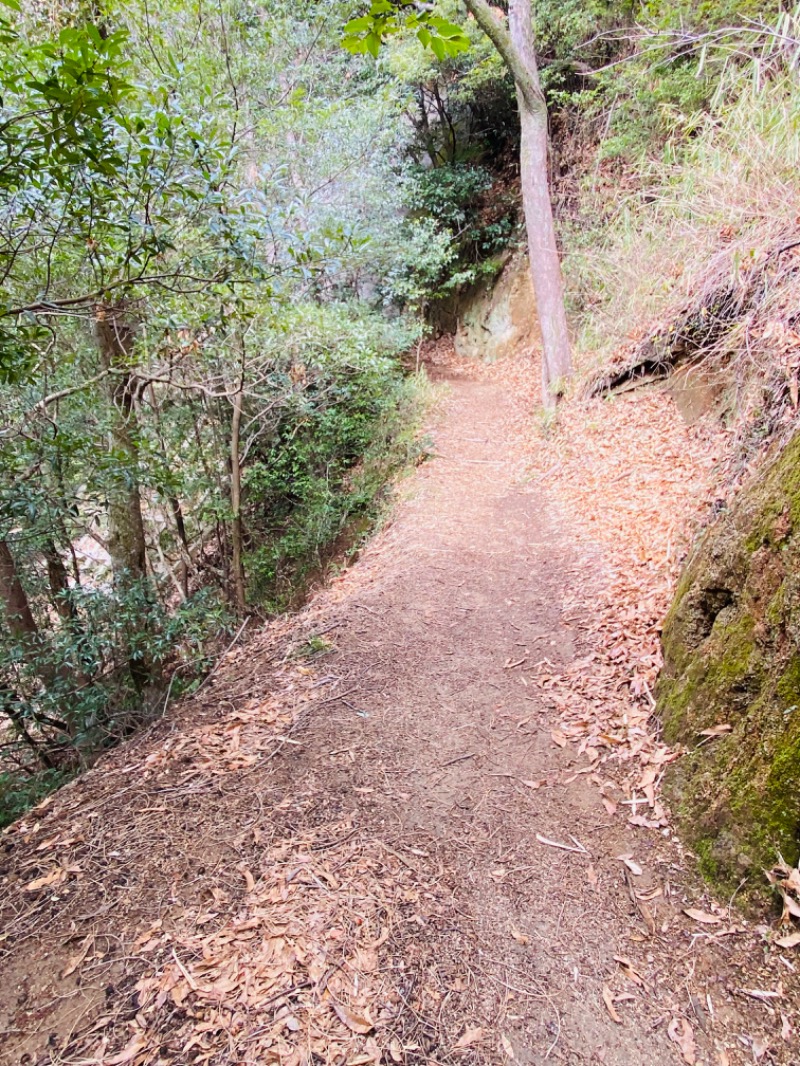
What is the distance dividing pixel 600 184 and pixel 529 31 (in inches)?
106

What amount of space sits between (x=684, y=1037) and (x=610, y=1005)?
0.21m

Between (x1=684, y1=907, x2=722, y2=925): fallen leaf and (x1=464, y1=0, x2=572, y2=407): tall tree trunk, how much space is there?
7069mm

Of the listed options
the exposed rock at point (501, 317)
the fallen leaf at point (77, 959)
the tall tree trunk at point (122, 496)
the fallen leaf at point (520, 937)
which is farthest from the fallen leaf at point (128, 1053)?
the exposed rock at point (501, 317)

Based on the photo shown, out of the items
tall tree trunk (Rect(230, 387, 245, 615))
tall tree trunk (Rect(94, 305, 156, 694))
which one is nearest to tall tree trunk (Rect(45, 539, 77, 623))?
tall tree trunk (Rect(94, 305, 156, 694))

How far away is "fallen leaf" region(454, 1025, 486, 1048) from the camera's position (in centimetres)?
160

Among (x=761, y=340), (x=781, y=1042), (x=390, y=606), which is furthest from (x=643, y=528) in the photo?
(x=781, y=1042)

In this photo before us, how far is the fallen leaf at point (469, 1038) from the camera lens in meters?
1.60

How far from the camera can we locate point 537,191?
25.0ft

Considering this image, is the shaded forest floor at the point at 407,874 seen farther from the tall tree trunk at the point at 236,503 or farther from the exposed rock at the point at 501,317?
the exposed rock at the point at 501,317

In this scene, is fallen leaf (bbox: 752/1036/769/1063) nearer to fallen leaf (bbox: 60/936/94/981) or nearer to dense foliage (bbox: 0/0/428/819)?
fallen leaf (bbox: 60/936/94/981)

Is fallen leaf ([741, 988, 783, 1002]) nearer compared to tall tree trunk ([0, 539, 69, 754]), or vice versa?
fallen leaf ([741, 988, 783, 1002])

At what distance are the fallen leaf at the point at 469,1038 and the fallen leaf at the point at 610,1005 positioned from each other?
0.41 meters

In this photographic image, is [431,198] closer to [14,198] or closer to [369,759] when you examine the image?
[14,198]

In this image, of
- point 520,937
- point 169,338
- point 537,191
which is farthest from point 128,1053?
point 537,191
